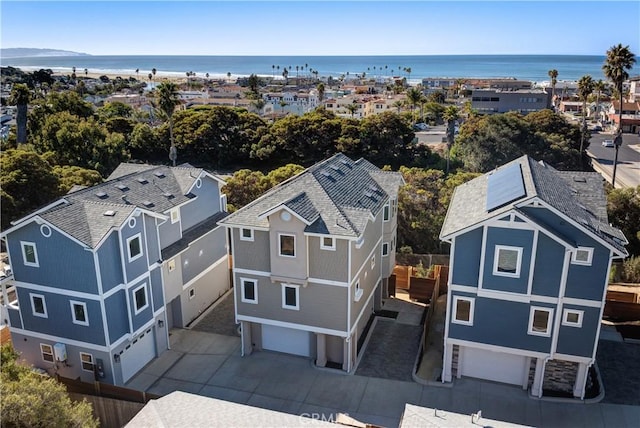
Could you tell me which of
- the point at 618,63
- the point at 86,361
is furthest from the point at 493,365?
the point at 618,63

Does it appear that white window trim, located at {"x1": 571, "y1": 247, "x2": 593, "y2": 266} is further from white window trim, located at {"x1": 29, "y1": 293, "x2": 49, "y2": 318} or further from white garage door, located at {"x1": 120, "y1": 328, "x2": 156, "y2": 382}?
white window trim, located at {"x1": 29, "y1": 293, "x2": 49, "y2": 318}

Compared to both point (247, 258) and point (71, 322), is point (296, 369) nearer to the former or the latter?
point (247, 258)

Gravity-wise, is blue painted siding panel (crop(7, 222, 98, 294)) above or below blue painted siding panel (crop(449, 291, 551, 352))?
above

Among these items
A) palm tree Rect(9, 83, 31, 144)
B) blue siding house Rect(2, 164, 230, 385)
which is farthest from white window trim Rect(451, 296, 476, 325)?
palm tree Rect(9, 83, 31, 144)

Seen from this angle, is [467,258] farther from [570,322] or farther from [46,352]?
[46,352]

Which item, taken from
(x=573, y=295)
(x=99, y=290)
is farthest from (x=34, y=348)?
(x=573, y=295)

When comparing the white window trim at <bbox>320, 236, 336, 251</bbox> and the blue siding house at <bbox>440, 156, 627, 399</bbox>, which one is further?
the white window trim at <bbox>320, 236, 336, 251</bbox>
